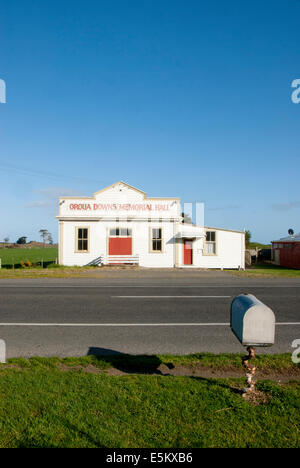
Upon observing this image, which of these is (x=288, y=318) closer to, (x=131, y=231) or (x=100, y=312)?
(x=100, y=312)

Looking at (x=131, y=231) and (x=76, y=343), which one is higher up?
(x=131, y=231)

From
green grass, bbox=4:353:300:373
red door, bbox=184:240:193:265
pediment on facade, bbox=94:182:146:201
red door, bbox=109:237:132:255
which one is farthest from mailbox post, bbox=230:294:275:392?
pediment on facade, bbox=94:182:146:201

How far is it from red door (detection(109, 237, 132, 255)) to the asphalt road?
1233cm

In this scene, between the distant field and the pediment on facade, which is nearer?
the pediment on facade

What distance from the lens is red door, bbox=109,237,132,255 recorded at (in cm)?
2381

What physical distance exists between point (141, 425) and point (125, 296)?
25.5 ft

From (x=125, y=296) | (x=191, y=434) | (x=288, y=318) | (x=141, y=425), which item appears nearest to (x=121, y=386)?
(x=141, y=425)

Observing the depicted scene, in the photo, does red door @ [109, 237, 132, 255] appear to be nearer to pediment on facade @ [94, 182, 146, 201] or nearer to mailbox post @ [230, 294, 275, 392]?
pediment on facade @ [94, 182, 146, 201]

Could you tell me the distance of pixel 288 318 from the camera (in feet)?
24.6

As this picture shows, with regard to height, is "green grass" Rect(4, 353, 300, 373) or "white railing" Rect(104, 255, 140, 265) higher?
"white railing" Rect(104, 255, 140, 265)
